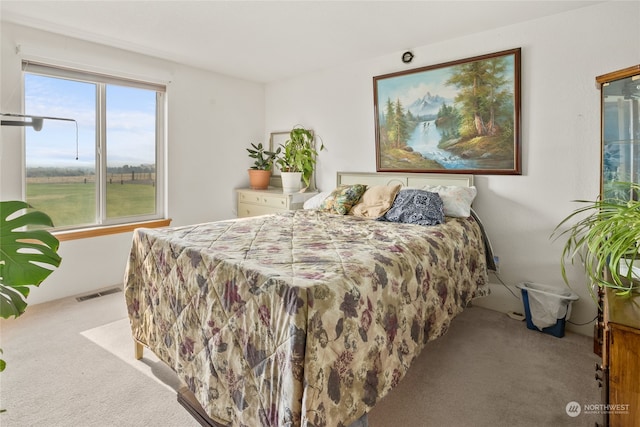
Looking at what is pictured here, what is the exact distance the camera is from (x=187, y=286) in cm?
176

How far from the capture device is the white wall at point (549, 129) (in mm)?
2549

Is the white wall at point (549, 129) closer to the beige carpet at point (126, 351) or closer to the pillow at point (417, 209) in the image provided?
the pillow at point (417, 209)

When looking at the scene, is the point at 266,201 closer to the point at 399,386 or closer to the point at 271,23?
the point at 271,23

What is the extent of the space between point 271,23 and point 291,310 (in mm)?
2533

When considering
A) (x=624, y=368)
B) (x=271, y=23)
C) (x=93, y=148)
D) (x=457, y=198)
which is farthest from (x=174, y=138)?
(x=624, y=368)

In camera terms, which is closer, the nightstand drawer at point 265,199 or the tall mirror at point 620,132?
the tall mirror at point 620,132

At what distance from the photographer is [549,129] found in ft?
9.14

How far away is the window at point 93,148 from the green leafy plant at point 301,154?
146 cm

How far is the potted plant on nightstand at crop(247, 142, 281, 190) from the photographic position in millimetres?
4648

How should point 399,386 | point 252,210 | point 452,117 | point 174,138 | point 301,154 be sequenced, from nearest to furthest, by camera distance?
point 399,386 < point 452,117 < point 174,138 < point 301,154 < point 252,210

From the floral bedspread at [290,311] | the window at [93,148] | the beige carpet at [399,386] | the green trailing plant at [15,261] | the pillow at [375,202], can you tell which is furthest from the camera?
the window at [93,148]

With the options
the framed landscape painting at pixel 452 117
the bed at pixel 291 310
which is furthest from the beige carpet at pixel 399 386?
the framed landscape painting at pixel 452 117

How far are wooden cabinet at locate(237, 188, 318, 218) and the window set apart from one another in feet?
3.30

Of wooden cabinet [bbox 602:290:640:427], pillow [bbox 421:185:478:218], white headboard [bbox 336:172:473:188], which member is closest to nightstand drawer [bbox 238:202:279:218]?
white headboard [bbox 336:172:473:188]
